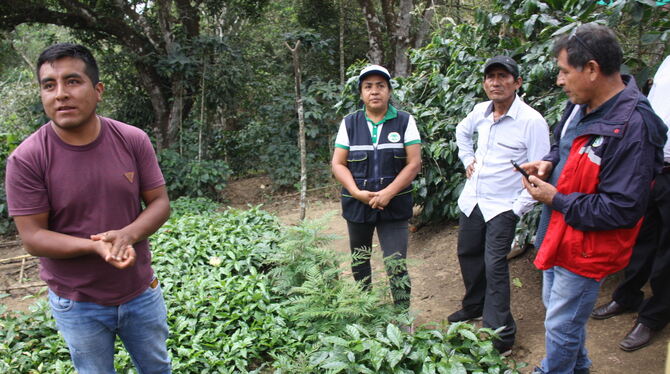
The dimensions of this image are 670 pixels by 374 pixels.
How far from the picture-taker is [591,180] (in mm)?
2236

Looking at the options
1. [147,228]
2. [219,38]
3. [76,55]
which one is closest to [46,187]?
[147,228]

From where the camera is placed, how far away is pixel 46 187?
2.04 m

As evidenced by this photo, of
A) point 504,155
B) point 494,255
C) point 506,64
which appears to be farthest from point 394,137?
point 494,255

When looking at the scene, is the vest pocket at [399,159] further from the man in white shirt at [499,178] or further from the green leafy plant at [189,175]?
the green leafy plant at [189,175]

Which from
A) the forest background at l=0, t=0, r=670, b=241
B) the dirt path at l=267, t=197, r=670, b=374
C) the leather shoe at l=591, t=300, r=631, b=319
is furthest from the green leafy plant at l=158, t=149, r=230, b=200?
the leather shoe at l=591, t=300, r=631, b=319

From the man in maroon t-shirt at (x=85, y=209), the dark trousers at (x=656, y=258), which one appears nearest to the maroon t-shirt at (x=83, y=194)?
the man in maroon t-shirt at (x=85, y=209)

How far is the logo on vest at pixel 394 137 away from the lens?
3391 mm

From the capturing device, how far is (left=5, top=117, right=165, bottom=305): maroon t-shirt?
2.00 meters

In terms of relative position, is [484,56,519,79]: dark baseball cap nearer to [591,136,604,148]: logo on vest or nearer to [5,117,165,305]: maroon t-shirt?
[591,136,604,148]: logo on vest

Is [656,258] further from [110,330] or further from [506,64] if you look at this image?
[110,330]

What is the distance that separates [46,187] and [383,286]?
2.10 metres

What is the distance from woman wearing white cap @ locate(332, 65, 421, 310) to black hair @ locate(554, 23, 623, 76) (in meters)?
1.35

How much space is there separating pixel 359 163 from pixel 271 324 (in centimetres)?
143

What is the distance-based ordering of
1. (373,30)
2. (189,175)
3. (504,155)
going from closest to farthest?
(504,155)
(189,175)
(373,30)
